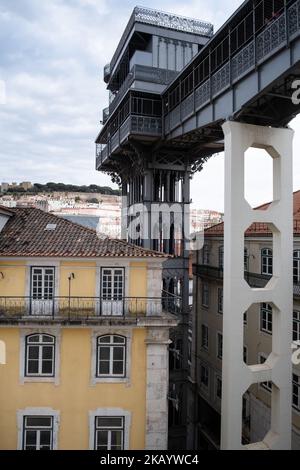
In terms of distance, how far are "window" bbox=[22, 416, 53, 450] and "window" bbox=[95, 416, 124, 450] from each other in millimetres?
1694

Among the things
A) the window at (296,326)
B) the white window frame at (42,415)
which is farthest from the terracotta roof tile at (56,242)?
the window at (296,326)

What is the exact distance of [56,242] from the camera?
1560cm

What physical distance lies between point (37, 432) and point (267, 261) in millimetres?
13808

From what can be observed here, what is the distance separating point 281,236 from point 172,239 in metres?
10.5

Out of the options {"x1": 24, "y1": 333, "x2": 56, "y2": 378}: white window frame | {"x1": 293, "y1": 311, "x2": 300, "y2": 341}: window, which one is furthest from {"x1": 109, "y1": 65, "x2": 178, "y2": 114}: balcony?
{"x1": 24, "y1": 333, "x2": 56, "y2": 378}: white window frame

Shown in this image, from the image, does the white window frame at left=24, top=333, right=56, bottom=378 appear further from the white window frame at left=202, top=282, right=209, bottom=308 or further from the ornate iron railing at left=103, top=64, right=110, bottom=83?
the ornate iron railing at left=103, top=64, right=110, bottom=83

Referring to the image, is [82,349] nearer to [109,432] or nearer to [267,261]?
[109,432]

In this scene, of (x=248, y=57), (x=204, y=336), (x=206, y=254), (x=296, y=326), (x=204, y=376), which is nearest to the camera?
(x=248, y=57)

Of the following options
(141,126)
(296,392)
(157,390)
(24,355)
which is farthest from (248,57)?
(296,392)

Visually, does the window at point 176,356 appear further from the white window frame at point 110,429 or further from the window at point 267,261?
the white window frame at point 110,429

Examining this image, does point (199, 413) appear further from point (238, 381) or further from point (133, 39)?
point (133, 39)

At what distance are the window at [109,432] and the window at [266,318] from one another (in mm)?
9925

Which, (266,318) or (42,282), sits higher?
(42,282)

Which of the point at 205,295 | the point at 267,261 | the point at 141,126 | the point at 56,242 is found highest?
the point at 141,126
